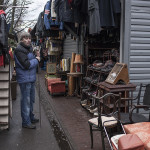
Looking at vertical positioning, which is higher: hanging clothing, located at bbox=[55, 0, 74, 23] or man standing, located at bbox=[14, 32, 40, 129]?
hanging clothing, located at bbox=[55, 0, 74, 23]

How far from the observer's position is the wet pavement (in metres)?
4.23

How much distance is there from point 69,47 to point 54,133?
6.29 meters

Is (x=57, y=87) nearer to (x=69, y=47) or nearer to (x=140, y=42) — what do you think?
(x=69, y=47)

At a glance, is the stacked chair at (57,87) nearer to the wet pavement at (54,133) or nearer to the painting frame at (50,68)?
the wet pavement at (54,133)

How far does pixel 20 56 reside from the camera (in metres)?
4.66

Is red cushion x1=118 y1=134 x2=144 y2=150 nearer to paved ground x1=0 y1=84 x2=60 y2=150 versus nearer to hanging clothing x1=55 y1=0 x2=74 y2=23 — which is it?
paved ground x1=0 y1=84 x2=60 y2=150

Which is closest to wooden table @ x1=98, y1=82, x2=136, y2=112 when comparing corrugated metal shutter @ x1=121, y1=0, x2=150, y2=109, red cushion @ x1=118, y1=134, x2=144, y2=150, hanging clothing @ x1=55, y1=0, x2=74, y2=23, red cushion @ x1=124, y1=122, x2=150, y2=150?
corrugated metal shutter @ x1=121, y1=0, x2=150, y2=109

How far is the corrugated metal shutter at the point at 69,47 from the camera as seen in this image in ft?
32.3

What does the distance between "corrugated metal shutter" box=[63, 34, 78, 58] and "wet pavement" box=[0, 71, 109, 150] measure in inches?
148

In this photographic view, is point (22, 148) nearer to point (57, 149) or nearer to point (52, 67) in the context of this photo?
point (57, 149)

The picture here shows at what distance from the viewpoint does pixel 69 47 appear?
34.7ft

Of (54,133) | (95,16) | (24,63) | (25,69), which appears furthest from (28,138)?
(95,16)

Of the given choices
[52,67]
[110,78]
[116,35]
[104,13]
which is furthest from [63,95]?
[104,13]

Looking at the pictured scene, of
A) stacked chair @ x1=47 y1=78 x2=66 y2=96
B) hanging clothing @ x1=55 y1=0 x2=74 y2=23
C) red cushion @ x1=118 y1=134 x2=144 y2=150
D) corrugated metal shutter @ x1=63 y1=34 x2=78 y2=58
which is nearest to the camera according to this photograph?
red cushion @ x1=118 y1=134 x2=144 y2=150
